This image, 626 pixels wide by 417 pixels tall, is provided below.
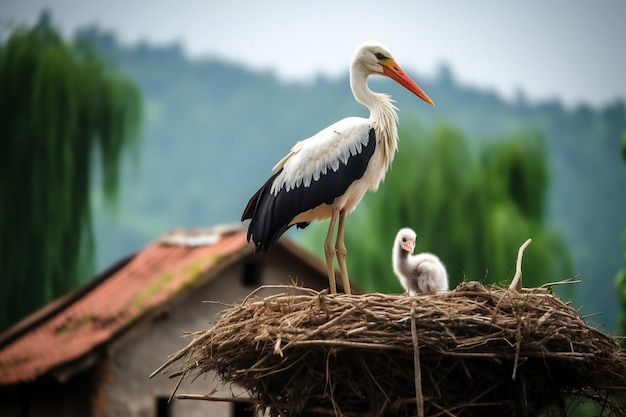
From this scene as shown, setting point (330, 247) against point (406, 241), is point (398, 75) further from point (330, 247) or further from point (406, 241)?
point (330, 247)

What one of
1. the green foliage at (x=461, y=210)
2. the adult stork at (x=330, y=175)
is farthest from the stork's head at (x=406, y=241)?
the green foliage at (x=461, y=210)

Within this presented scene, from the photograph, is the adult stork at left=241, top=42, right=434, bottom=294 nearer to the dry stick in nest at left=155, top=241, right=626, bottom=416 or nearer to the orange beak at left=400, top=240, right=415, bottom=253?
the orange beak at left=400, top=240, right=415, bottom=253

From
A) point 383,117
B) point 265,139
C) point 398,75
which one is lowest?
point 265,139

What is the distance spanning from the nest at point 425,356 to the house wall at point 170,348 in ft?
25.7

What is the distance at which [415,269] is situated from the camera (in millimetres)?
8883

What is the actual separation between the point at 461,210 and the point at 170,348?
7214 millimetres

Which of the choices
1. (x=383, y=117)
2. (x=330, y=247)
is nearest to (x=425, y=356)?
(x=330, y=247)

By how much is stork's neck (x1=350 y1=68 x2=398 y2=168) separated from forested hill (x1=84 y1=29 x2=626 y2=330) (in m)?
10.9

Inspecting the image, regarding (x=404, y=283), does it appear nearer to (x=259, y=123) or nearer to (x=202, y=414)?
(x=202, y=414)

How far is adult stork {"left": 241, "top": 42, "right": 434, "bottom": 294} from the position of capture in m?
8.38

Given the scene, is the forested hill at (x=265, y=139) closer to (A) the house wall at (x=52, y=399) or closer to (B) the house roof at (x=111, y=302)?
(B) the house roof at (x=111, y=302)

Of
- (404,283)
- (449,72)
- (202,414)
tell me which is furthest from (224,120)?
(404,283)

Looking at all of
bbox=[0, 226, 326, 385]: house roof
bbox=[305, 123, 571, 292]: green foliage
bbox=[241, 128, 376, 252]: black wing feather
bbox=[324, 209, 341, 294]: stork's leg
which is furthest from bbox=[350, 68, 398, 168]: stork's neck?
bbox=[305, 123, 571, 292]: green foliage

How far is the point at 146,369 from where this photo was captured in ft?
51.1
